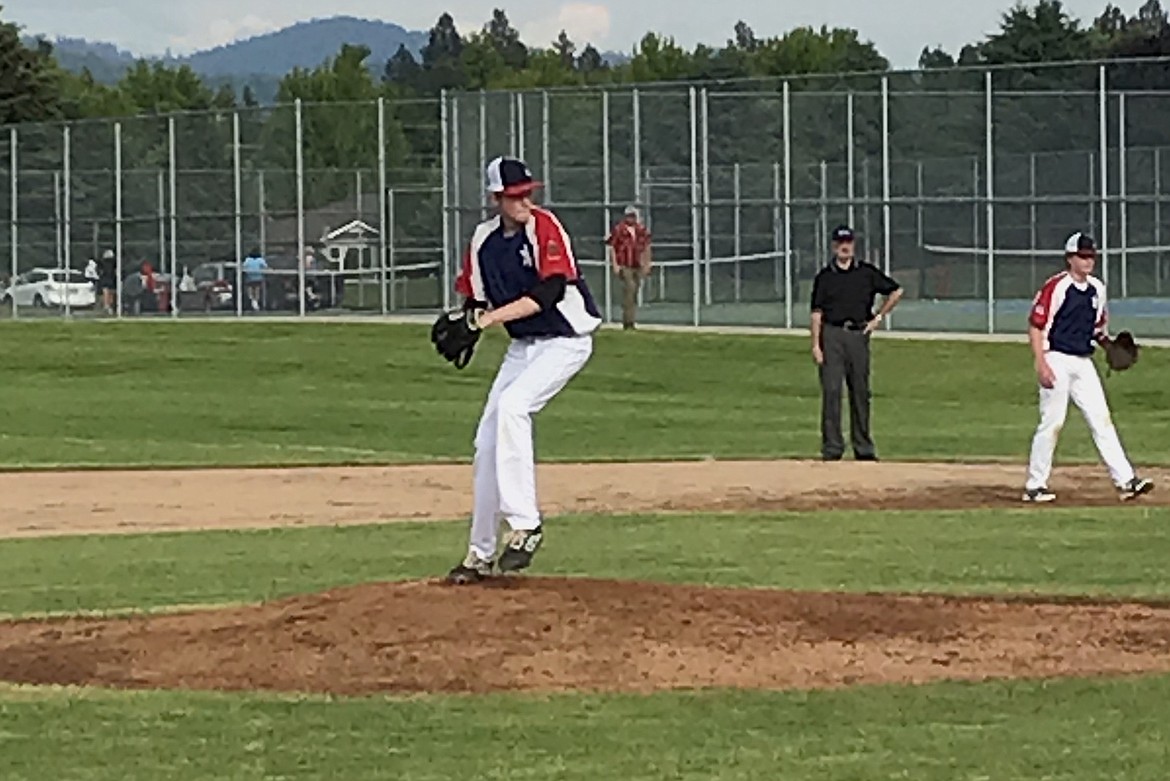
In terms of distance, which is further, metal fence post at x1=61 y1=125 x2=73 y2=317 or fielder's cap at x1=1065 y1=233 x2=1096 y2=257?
metal fence post at x1=61 y1=125 x2=73 y2=317

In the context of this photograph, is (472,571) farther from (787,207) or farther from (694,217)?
(694,217)

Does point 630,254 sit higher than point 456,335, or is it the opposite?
point 630,254

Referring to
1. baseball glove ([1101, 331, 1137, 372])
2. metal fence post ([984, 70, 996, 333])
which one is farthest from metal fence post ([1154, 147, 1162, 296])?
baseball glove ([1101, 331, 1137, 372])

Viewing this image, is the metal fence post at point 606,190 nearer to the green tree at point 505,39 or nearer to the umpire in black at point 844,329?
the umpire in black at point 844,329

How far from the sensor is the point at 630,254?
111 ft

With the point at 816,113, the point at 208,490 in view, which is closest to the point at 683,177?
the point at 816,113

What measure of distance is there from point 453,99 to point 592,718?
112 ft

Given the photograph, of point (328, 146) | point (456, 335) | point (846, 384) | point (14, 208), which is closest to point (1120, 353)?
point (846, 384)

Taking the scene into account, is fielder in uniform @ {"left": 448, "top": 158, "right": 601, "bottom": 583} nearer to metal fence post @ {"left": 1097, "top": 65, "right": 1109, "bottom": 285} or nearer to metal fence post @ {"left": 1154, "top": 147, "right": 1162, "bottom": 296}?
metal fence post @ {"left": 1097, "top": 65, "right": 1109, "bottom": 285}

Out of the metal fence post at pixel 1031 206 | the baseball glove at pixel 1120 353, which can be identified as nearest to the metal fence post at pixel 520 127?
the metal fence post at pixel 1031 206

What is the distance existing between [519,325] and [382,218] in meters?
34.1

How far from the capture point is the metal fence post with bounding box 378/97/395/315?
43.4 meters

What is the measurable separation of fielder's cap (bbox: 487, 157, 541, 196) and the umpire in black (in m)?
9.56

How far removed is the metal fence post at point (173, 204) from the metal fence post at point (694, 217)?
37.2 feet
